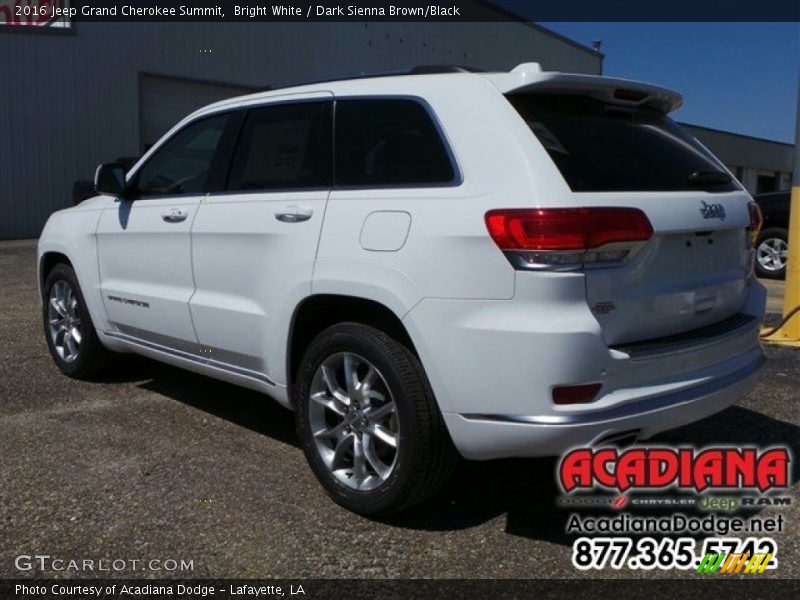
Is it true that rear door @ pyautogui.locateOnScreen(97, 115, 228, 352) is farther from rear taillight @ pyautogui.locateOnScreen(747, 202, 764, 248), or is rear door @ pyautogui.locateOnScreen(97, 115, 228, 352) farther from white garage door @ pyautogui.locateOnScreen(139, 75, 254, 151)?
white garage door @ pyautogui.locateOnScreen(139, 75, 254, 151)

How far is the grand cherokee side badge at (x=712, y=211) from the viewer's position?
3.25m

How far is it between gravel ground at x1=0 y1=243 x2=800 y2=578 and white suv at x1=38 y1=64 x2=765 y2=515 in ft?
0.87

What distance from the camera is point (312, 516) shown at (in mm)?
3436

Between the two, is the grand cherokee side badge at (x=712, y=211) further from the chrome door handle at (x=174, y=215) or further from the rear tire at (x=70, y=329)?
the rear tire at (x=70, y=329)

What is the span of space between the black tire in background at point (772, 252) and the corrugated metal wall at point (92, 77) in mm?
12606

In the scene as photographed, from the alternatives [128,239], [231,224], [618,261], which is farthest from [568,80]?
[128,239]

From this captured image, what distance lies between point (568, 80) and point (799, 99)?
4.59 meters

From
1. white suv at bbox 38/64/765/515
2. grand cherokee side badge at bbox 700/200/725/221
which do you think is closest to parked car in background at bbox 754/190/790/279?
white suv at bbox 38/64/765/515

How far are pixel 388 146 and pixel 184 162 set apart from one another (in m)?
1.62

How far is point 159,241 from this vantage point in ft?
14.6

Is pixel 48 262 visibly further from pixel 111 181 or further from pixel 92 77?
pixel 92 77

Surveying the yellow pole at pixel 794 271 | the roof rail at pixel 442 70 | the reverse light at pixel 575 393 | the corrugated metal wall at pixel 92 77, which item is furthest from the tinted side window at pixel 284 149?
the corrugated metal wall at pixel 92 77

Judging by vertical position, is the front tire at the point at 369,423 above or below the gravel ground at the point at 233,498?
above
